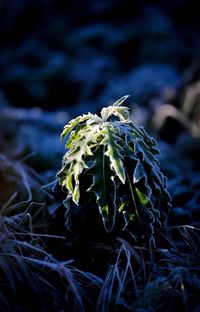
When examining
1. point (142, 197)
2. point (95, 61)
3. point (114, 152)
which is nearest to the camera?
point (114, 152)

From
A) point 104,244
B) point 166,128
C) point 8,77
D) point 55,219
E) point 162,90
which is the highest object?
point 8,77

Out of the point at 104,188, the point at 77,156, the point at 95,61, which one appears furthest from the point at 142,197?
the point at 95,61

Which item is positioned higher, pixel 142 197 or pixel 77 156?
pixel 77 156

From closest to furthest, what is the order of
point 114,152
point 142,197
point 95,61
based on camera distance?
point 114,152
point 142,197
point 95,61

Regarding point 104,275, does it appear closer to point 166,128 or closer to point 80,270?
point 80,270

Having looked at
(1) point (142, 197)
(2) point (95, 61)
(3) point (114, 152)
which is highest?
(2) point (95, 61)

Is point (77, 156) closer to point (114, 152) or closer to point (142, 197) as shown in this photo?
point (114, 152)

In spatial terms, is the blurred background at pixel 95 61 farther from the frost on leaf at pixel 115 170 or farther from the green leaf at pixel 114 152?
the green leaf at pixel 114 152

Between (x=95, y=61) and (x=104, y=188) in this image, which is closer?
(x=104, y=188)

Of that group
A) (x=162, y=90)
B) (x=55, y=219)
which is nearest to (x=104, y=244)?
(x=55, y=219)
